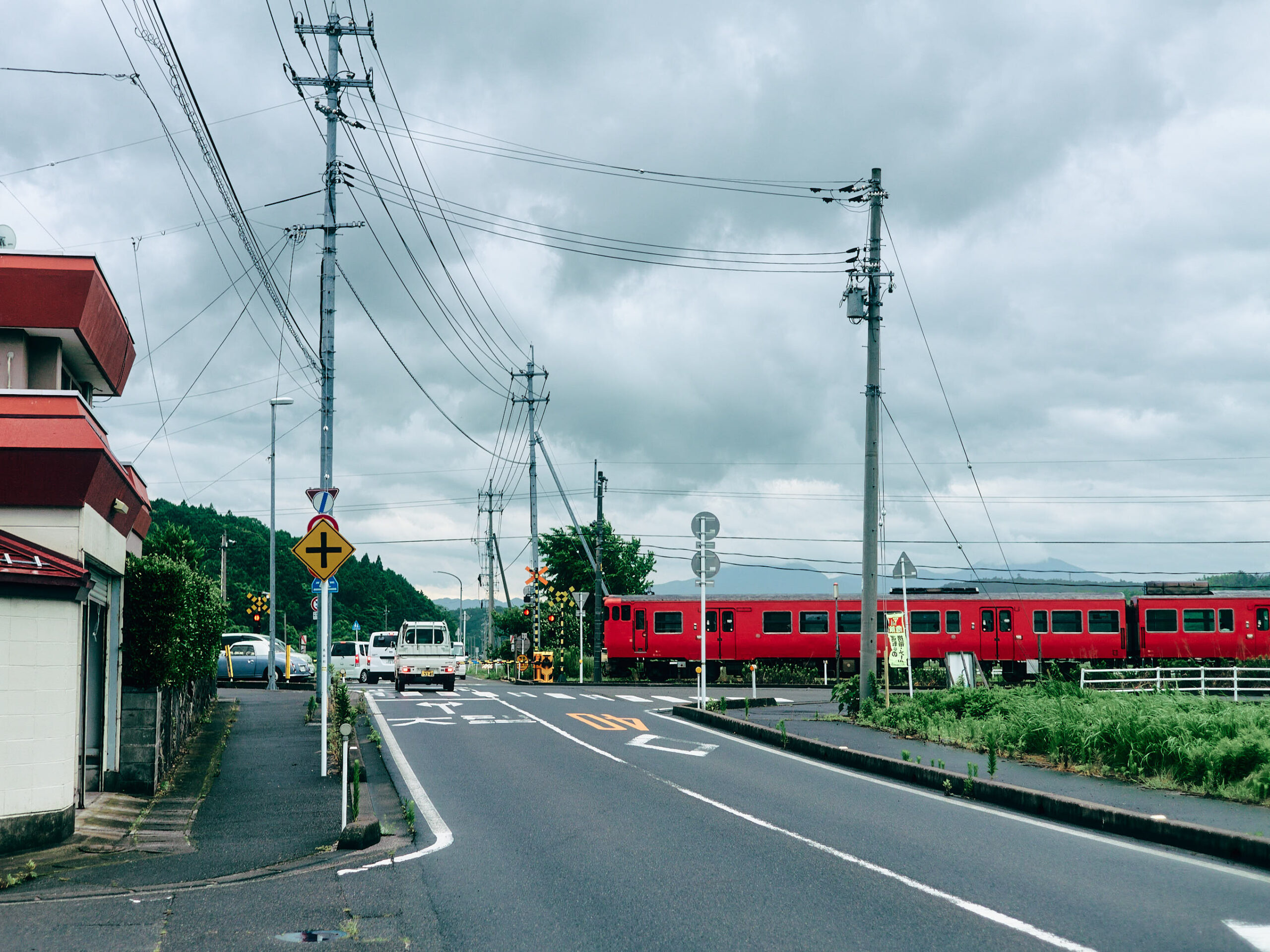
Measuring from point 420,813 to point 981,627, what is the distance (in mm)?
31608

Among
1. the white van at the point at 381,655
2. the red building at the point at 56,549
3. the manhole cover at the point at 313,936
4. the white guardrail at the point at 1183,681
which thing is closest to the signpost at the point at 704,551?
the white guardrail at the point at 1183,681

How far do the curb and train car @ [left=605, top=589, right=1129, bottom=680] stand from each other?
23.2m

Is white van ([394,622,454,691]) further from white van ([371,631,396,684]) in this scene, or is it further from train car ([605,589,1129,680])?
train car ([605,589,1129,680])

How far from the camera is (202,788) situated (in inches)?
512

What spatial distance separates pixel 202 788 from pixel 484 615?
7999 centimetres

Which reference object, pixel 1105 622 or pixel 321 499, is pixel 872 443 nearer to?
pixel 321 499

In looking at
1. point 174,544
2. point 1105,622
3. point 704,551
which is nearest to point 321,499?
point 174,544

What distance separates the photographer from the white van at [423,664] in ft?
106

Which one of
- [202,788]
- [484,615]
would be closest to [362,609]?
[484,615]

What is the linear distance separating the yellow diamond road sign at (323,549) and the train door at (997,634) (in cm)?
2951

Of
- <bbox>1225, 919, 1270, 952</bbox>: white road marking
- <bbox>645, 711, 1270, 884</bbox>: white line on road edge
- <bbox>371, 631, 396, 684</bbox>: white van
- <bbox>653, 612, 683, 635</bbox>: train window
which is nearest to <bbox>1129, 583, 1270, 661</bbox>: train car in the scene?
<bbox>653, 612, 683, 635</bbox>: train window

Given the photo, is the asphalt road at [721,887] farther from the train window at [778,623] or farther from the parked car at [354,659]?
the parked car at [354,659]

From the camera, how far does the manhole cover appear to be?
6.37 m

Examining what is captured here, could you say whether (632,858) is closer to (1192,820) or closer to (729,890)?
(729,890)
